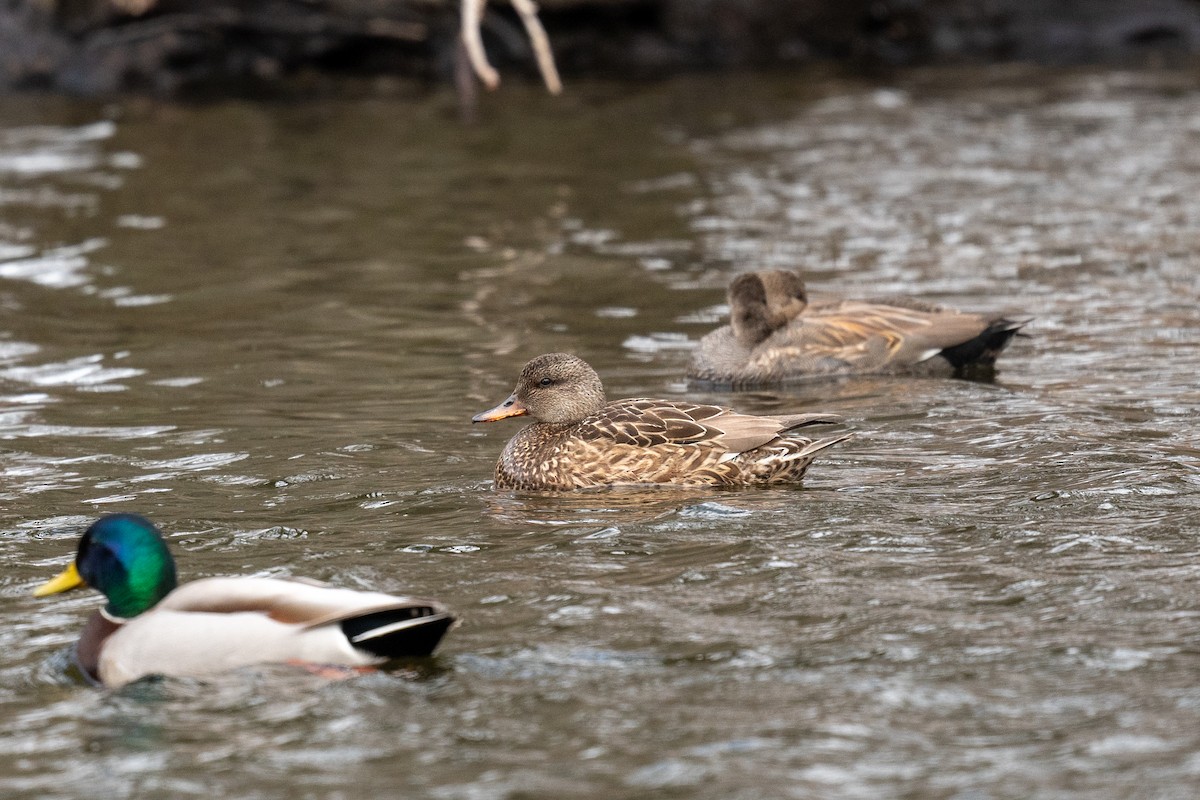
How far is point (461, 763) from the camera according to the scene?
Answer: 5645mm

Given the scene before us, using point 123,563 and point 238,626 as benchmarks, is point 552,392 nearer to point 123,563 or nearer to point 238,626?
point 123,563

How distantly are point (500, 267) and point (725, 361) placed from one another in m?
4.41

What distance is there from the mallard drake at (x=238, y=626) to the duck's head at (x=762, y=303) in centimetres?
585

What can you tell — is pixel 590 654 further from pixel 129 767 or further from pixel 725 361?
pixel 725 361

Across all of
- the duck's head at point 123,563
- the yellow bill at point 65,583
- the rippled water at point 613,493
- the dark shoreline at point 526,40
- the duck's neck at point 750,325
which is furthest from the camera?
the dark shoreline at point 526,40

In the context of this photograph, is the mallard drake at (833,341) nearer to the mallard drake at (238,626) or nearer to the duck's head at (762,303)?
the duck's head at (762,303)

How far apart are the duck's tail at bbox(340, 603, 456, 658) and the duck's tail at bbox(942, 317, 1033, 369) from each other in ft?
20.5

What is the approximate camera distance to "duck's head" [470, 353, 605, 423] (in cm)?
946

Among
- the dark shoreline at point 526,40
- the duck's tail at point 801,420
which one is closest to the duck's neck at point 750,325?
the duck's tail at point 801,420

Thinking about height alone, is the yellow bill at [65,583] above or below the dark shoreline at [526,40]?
below

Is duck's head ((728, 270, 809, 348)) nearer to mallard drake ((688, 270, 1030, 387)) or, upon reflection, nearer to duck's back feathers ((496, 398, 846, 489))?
mallard drake ((688, 270, 1030, 387))

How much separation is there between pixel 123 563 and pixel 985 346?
676cm

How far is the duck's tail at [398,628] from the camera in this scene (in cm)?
616

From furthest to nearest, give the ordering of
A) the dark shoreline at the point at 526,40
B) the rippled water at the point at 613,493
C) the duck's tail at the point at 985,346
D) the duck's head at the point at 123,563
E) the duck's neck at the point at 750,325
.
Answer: the dark shoreline at the point at 526,40
the duck's neck at the point at 750,325
the duck's tail at the point at 985,346
the duck's head at the point at 123,563
the rippled water at the point at 613,493
